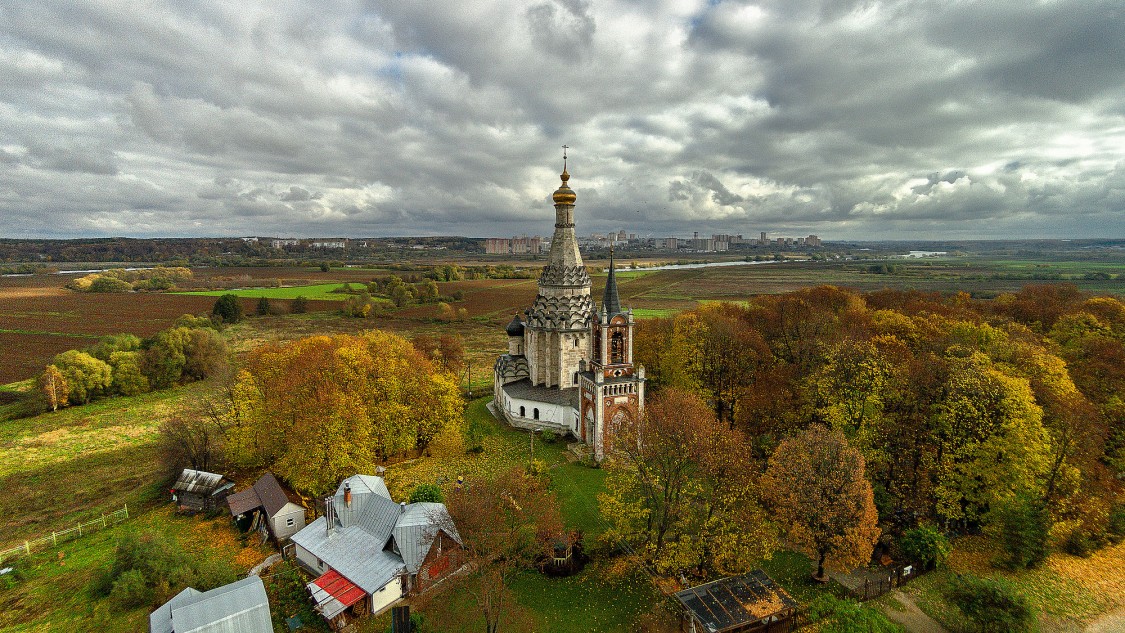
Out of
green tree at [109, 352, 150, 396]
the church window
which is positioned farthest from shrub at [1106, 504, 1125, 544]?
green tree at [109, 352, 150, 396]

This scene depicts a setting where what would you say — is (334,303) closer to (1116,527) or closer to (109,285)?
(109,285)

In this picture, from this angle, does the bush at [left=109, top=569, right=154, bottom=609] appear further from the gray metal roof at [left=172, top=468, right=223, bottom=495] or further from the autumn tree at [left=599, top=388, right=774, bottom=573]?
the autumn tree at [left=599, top=388, right=774, bottom=573]

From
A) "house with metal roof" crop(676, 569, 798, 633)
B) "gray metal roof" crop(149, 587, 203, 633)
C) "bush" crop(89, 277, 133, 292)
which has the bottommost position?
"house with metal roof" crop(676, 569, 798, 633)

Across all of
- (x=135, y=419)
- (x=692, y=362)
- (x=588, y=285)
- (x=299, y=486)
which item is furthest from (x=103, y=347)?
(x=692, y=362)

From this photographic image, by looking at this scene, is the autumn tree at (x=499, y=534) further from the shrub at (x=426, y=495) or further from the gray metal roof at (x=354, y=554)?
the shrub at (x=426, y=495)

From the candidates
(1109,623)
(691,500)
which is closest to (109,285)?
(691,500)

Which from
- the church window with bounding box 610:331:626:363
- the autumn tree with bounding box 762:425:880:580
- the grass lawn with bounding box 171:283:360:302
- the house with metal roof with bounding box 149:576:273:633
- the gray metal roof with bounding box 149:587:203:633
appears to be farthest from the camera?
the grass lawn with bounding box 171:283:360:302
